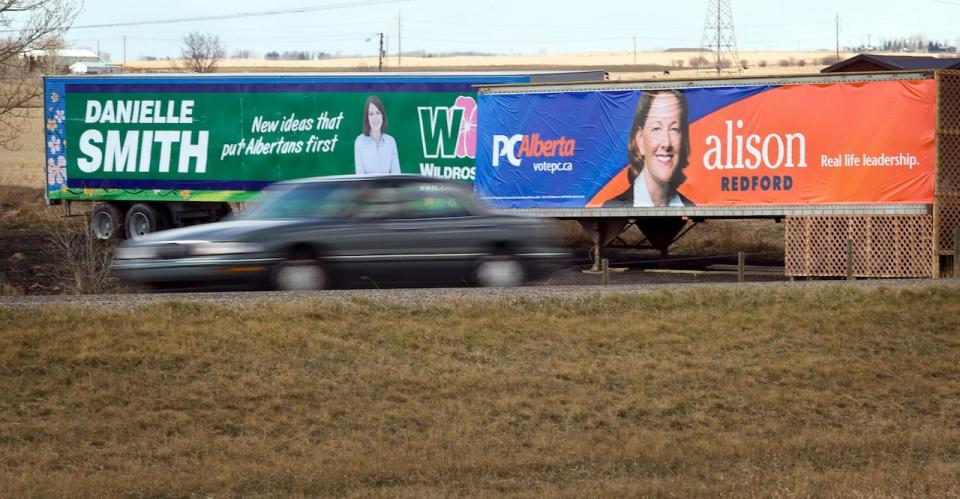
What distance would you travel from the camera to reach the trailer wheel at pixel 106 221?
31.4 m

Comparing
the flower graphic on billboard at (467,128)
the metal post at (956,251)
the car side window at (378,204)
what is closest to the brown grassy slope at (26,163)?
the flower graphic on billboard at (467,128)

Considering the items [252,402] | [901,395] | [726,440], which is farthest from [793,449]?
[252,402]

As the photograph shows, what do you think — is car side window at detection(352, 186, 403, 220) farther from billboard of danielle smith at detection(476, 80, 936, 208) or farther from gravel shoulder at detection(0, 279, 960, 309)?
billboard of danielle smith at detection(476, 80, 936, 208)

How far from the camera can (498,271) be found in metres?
16.0

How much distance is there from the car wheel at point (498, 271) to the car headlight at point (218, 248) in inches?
109

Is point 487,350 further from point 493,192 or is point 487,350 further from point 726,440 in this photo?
point 493,192

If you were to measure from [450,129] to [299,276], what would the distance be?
12.9 meters

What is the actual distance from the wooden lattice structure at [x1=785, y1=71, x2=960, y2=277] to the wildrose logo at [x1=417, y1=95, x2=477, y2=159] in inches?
307

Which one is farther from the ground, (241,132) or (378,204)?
(241,132)

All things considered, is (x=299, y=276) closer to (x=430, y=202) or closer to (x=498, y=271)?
(x=430, y=202)

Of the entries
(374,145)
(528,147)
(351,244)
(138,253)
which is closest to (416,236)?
(351,244)

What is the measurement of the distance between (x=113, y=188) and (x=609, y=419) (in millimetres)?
22748

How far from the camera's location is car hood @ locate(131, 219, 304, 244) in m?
14.8

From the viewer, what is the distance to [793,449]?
980 centimetres
